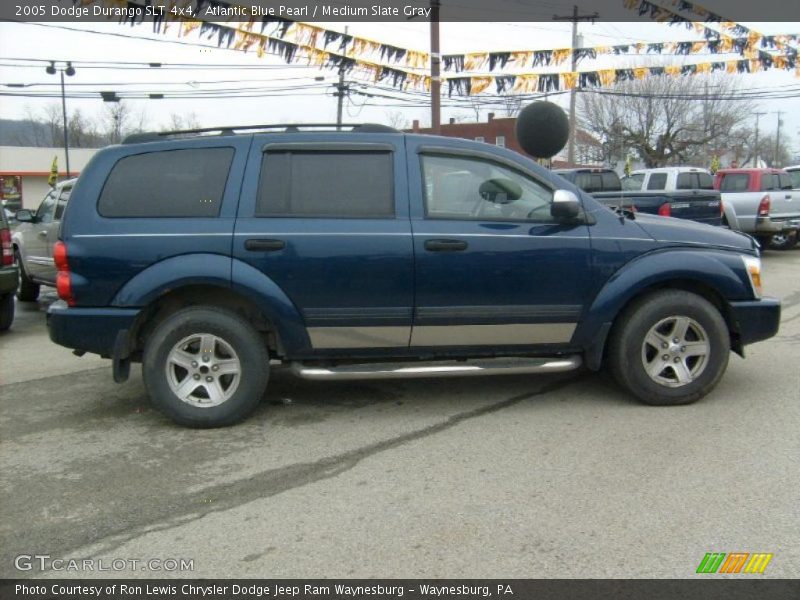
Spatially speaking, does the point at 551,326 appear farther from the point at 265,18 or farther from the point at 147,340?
the point at 265,18

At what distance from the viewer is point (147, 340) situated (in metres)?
4.73

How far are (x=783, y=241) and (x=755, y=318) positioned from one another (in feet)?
42.1

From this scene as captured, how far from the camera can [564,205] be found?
4.72 m

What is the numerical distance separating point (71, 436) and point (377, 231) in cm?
245

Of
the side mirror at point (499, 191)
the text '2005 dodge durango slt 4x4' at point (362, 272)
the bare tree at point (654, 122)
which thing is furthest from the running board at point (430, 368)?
the bare tree at point (654, 122)

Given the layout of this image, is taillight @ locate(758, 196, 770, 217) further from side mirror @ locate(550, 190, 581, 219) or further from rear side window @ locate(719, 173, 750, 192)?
side mirror @ locate(550, 190, 581, 219)

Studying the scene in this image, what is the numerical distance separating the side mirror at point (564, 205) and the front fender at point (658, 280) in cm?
55

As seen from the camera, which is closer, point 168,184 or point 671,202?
point 168,184

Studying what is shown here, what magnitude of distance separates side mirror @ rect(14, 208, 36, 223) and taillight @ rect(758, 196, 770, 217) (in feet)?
45.3

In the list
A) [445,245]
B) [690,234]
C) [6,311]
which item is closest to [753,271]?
[690,234]

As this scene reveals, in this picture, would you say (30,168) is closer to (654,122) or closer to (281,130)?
(654,122)

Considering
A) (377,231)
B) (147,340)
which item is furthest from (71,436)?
(377,231)

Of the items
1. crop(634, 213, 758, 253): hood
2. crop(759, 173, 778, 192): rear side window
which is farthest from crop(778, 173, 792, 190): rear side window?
crop(634, 213, 758, 253): hood

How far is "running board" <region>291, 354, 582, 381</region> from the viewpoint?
187 inches
